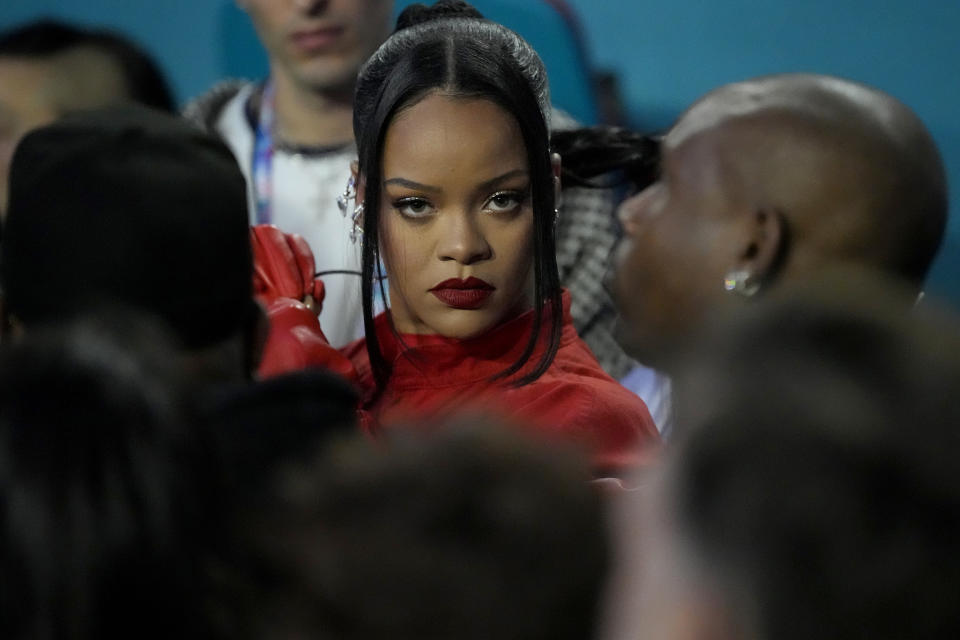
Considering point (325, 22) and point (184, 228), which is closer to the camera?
point (184, 228)

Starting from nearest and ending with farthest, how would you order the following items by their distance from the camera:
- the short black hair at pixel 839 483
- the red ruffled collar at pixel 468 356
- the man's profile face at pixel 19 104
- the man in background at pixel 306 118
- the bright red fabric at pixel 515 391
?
the short black hair at pixel 839 483
the bright red fabric at pixel 515 391
the red ruffled collar at pixel 468 356
the man's profile face at pixel 19 104
the man in background at pixel 306 118

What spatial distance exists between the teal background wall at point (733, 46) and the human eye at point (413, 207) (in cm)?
89

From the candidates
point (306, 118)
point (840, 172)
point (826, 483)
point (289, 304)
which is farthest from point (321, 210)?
point (826, 483)

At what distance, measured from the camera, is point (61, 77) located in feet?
4.99

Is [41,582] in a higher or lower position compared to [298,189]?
higher

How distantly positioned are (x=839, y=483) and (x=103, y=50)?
1.30 m

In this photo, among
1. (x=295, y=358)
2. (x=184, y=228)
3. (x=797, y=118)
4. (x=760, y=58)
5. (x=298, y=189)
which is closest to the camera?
(x=184, y=228)

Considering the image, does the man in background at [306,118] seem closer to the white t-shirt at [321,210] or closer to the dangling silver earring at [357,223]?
the white t-shirt at [321,210]

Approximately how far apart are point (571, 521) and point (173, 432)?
0.17 meters

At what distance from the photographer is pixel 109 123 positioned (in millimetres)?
842

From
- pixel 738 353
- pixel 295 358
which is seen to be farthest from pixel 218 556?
pixel 295 358

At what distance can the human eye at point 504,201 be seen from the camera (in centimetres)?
116

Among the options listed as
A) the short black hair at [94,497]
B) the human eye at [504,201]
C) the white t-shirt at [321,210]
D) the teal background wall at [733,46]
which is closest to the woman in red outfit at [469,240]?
the human eye at [504,201]

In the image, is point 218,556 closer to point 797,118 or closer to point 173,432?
point 173,432
